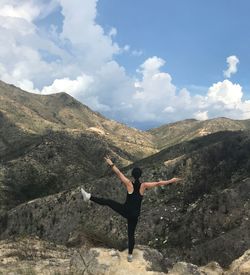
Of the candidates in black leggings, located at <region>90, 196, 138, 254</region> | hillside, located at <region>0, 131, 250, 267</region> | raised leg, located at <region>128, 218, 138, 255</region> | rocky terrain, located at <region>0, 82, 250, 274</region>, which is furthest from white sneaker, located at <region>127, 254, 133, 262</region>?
hillside, located at <region>0, 131, 250, 267</region>

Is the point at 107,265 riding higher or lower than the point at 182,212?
lower

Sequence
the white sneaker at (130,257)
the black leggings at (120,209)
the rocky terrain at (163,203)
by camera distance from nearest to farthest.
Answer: the black leggings at (120,209) → the white sneaker at (130,257) → the rocky terrain at (163,203)

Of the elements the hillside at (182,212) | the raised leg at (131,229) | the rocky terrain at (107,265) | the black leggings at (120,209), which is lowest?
the rocky terrain at (107,265)

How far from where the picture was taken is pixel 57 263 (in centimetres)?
2502

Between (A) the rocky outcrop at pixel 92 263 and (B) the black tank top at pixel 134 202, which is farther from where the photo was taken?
(A) the rocky outcrop at pixel 92 263

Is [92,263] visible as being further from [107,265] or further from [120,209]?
[120,209]

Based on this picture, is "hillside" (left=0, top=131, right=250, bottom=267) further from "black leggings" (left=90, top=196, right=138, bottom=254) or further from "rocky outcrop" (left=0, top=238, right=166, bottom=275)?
"black leggings" (left=90, top=196, right=138, bottom=254)

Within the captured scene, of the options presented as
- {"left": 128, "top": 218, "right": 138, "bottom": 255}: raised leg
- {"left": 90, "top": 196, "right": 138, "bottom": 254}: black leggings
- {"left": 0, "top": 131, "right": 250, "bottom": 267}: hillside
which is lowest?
{"left": 128, "top": 218, "right": 138, "bottom": 255}: raised leg

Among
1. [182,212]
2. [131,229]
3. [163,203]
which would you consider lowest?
[131,229]

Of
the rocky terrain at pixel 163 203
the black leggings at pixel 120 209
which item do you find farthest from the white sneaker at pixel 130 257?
the rocky terrain at pixel 163 203

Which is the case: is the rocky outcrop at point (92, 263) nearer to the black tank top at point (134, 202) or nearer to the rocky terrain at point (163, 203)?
the black tank top at point (134, 202)

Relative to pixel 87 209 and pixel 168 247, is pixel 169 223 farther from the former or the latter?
pixel 87 209

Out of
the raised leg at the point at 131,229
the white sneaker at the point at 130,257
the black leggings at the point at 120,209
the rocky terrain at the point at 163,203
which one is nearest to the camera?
the black leggings at the point at 120,209

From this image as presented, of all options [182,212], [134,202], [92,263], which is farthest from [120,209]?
[182,212]
